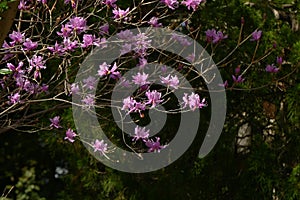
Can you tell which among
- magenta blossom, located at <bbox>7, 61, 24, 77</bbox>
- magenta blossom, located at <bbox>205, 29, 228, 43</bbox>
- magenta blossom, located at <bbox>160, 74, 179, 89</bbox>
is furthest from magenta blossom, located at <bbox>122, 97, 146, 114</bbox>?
magenta blossom, located at <bbox>205, 29, 228, 43</bbox>

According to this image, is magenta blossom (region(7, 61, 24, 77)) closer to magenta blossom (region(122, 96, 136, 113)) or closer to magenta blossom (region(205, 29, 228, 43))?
magenta blossom (region(122, 96, 136, 113))

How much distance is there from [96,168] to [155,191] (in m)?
0.40

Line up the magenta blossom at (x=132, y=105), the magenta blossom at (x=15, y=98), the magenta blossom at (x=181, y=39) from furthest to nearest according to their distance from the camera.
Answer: the magenta blossom at (x=181, y=39), the magenta blossom at (x=15, y=98), the magenta blossom at (x=132, y=105)

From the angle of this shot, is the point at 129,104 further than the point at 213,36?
No

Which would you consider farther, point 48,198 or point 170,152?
point 48,198

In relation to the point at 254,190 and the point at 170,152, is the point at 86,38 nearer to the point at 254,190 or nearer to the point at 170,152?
the point at 170,152

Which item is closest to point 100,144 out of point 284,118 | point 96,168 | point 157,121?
point 157,121

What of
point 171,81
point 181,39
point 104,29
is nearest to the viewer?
point 171,81

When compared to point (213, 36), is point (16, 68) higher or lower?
higher

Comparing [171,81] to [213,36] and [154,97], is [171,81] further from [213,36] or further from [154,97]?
[213,36]

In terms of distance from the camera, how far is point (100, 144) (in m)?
2.96

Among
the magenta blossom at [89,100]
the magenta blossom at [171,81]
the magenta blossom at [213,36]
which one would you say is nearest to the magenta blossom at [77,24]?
the magenta blossom at [89,100]

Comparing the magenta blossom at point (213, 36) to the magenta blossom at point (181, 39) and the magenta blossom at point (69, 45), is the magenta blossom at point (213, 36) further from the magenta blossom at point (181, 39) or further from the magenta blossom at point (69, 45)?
the magenta blossom at point (69, 45)

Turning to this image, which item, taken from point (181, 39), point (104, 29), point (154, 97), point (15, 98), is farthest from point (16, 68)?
point (181, 39)
